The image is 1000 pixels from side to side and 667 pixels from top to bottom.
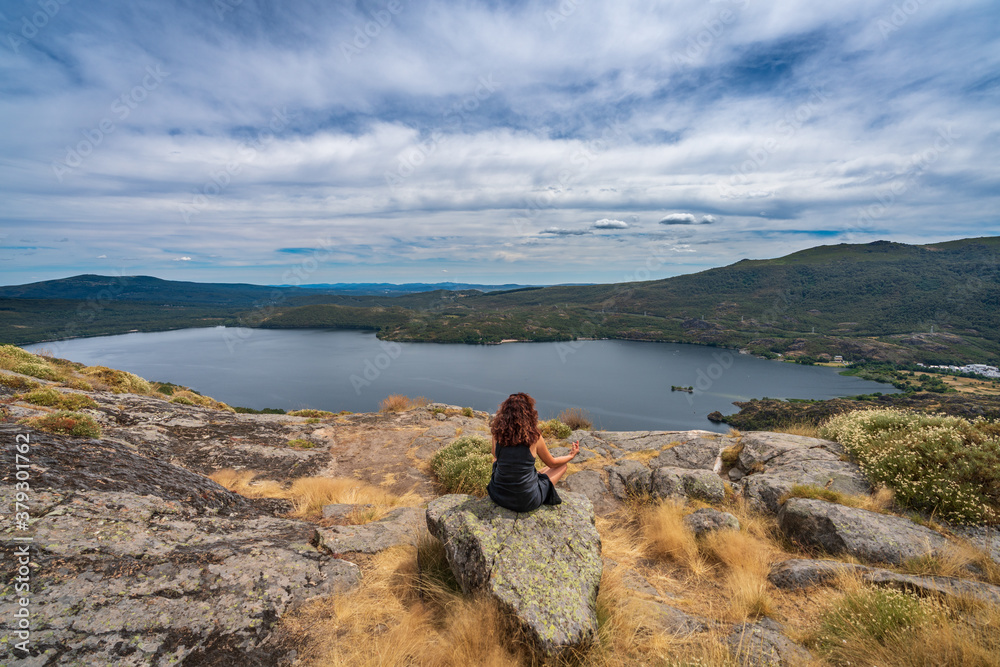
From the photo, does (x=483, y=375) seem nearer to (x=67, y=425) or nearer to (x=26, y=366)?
(x=26, y=366)

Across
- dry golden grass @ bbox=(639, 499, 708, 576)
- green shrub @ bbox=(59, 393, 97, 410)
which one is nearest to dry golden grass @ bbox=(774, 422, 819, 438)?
dry golden grass @ bbox=(639, 499, 708, 576)

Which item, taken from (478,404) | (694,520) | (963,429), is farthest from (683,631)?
(478,404)

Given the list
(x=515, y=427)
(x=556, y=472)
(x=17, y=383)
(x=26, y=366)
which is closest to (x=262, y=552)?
(x=515, y=427)

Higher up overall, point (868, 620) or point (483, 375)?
point (868, 620)

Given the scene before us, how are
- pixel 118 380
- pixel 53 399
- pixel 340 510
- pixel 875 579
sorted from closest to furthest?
pixel 875 579, pixel 340 510, pixel 53 399, pixel 118 380

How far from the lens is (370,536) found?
19.6 feet

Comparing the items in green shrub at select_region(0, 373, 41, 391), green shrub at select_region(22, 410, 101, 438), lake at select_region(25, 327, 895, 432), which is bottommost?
lake at select_region(25, 327, 895, 432)

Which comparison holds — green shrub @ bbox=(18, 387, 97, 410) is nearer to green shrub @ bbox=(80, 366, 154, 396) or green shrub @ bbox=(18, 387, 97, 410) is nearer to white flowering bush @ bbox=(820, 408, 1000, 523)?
green shrub @ bbox=(80, 366, 154, 396)

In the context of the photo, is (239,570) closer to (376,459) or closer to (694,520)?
(694,520)

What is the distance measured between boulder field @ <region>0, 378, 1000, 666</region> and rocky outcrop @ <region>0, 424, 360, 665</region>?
2cm

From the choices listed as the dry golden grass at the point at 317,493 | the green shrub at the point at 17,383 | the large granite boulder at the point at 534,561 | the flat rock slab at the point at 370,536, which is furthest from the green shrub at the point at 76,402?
the large granite boulder at the point at 534,561

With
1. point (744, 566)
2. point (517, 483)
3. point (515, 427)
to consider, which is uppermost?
point (515, 427)

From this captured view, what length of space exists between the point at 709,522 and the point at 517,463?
165 inches

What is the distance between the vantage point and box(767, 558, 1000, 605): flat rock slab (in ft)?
14.1
